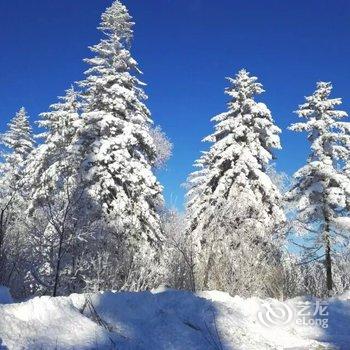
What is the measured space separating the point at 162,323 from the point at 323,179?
1836cm

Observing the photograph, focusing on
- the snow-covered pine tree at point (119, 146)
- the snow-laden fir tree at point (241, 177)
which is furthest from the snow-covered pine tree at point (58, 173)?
the snow-laden fir tree at point (241, 177)

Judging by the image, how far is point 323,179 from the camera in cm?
2286

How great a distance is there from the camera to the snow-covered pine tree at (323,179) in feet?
73.0

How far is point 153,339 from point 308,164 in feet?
61.1

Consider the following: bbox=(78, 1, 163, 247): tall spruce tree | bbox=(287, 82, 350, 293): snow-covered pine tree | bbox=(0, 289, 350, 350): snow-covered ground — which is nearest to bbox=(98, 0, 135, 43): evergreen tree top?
→ bbox=(78, 1, 163, 247): tall spruce tree

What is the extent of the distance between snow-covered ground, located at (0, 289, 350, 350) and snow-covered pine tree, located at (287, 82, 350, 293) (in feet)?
49.7

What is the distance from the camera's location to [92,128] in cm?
1914

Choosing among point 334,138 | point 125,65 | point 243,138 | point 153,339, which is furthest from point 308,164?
point 153,339

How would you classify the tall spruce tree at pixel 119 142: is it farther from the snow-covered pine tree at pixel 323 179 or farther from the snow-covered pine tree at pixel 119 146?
the snow-covered pine tree at pixel 323 179

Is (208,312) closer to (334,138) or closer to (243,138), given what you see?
(243,138)

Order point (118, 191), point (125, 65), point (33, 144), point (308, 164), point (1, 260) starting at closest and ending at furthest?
point (1, 260)
point (118, 191)
point (125, 65)
point (308, 164)
point (33, 144)

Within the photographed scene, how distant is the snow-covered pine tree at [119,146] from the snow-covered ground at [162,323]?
9.46 metres

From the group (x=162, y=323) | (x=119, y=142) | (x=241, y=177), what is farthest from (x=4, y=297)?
(x=241, y=177)

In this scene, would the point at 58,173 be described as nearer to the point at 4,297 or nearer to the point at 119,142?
the point at 119,142
